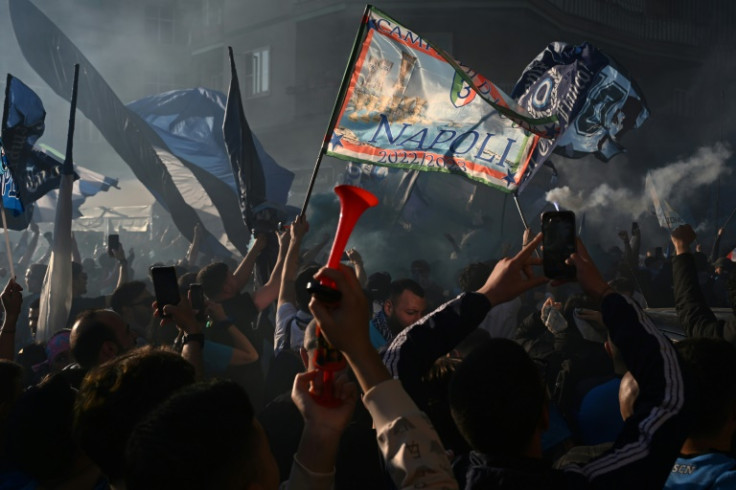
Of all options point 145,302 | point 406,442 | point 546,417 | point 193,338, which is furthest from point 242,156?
point 406,442

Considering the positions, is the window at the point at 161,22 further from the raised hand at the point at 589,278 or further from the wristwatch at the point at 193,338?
the raised hand at the point at 589,278

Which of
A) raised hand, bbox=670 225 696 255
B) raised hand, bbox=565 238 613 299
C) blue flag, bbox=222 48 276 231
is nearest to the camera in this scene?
raised hand, bbox=565 238 613 299

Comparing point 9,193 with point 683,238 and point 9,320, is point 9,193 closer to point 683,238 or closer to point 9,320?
point 9,320

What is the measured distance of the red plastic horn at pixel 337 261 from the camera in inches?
61.9

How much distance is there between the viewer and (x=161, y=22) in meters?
32.7

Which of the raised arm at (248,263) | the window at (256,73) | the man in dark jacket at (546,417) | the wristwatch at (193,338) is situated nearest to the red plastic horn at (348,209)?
the man in dark jacket at (546,417)

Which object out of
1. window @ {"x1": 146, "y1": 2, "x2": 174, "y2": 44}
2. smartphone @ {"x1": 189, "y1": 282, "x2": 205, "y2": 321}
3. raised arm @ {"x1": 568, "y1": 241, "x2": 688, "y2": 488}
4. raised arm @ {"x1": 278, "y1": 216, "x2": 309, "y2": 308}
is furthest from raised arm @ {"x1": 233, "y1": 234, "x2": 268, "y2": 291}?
window @ {"x1": 146, "y1": 2, "x2": 174, "y2": 44}

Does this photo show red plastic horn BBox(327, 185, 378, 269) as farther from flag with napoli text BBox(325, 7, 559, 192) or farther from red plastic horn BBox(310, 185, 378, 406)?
flag with napoli text BBox(325, 7, 559, 192)

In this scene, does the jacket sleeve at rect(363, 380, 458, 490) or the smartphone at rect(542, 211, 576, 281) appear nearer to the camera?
the jacket sleeve at rect(363, 380, 458, 490)

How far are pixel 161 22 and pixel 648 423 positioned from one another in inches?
1324

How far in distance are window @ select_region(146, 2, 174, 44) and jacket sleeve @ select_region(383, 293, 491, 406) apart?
32088 mm

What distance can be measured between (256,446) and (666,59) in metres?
26.2

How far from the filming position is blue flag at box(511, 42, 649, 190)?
22.4 feet

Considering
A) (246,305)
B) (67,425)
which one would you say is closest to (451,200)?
(246,305)
